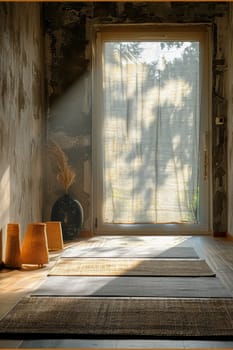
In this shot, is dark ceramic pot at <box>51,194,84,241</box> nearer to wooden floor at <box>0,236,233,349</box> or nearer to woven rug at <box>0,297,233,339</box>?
wooden floor at <box>0,236,233,349</box>

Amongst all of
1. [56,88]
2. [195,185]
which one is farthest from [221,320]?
[56,88]

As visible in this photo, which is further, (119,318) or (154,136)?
(154,136)

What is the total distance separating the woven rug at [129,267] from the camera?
126 inches

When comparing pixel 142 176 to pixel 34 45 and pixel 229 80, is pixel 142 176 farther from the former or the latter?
pixel 34 45

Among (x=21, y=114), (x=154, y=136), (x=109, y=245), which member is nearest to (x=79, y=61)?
(x=154, y=136)

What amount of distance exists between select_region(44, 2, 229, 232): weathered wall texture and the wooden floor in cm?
78

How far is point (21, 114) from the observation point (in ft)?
13.6

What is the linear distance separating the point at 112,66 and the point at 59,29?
25.6 inches

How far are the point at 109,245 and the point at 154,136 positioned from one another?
138 cm

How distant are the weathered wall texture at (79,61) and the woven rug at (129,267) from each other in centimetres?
164

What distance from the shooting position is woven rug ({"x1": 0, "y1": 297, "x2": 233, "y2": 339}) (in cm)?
199

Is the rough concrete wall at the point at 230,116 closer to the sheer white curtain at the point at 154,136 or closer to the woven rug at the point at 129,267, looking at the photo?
the sheer white curtain at the point at 154,136

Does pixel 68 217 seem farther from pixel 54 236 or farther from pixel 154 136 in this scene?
pixel 154 136

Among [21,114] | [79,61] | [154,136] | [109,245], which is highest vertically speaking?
[79,61]
